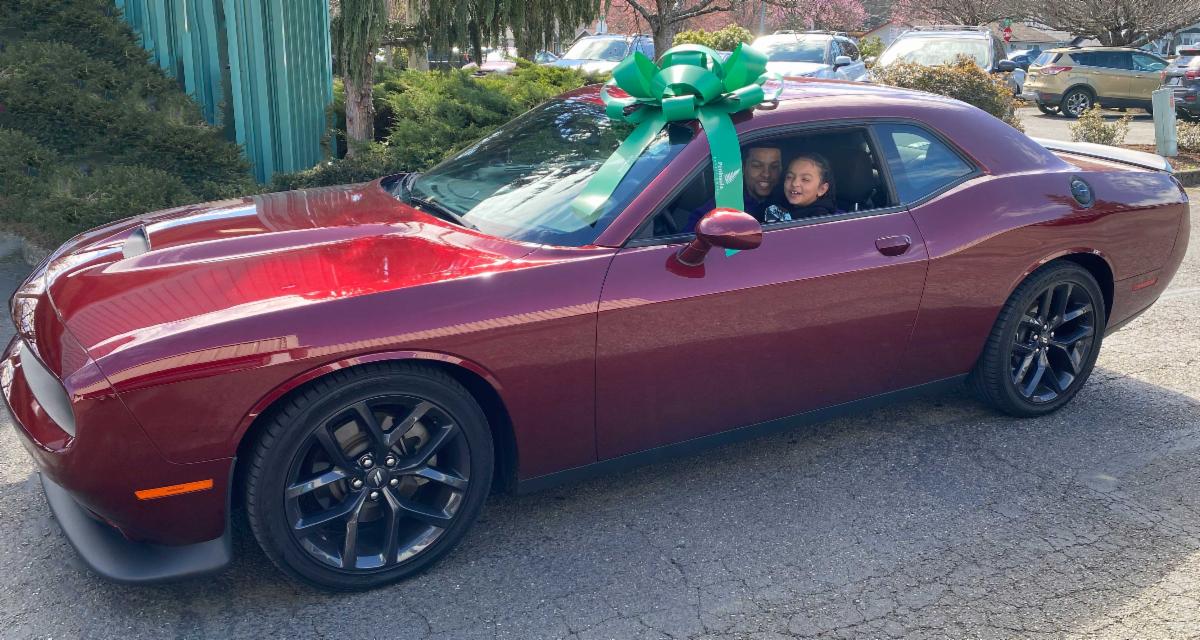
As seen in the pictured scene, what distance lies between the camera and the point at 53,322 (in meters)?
2.89

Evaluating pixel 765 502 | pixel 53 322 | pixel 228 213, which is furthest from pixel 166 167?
pixel 765 502

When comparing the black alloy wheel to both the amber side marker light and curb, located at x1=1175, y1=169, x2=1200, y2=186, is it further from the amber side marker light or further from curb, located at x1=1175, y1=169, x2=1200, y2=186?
curb, located at x1=1175, y1=169, x2=1200, y2=186

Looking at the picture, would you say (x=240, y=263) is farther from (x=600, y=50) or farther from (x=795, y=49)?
(x=600, y=50)

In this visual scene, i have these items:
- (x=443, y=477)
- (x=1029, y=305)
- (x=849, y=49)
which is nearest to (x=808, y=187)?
(x=1029, y=305)

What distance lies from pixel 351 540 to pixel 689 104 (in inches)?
74.0

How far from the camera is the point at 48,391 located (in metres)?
2.79

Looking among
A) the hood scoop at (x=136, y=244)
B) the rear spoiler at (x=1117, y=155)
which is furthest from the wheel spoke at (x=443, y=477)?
the rear spoiler at (x=1117, y=155)

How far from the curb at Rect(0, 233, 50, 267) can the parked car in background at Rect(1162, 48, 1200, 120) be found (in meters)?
20.2

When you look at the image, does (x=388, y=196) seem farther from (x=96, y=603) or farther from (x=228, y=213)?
(x=96, y=603)

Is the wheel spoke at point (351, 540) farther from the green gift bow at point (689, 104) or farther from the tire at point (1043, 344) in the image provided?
the tire at point (1043, 344)

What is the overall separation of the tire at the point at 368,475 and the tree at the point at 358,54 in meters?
5.17

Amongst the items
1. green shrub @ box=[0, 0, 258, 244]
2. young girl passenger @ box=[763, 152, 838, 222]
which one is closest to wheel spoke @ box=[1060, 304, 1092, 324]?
young girl passenger @ box=[763, 152, 838, 222]

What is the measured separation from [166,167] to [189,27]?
4.76 ft

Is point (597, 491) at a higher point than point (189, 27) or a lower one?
lower
